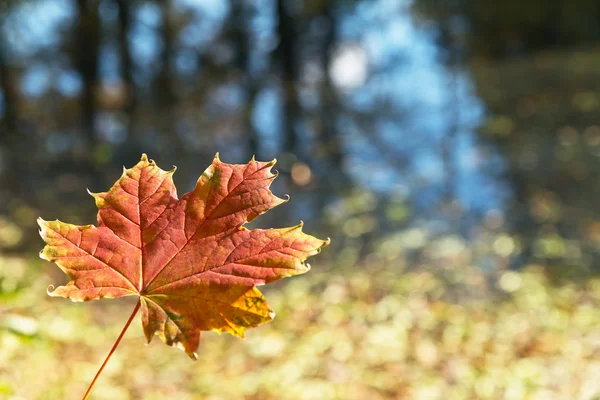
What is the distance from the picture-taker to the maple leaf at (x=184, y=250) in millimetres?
347

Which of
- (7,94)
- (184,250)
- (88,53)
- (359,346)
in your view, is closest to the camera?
(184,250)

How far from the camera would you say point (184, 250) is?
0.37 meters

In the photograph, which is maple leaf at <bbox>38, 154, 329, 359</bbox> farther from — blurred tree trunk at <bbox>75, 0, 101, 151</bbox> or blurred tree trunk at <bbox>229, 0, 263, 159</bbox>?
blurred tree trunk at <bbox>229, 0, 263, 159</bbox>

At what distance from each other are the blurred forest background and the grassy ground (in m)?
0.01

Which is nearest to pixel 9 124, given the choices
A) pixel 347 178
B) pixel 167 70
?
pixel 167 70

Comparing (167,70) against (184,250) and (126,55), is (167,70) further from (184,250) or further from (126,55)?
(184,250)

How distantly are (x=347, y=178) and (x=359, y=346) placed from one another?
2.24 meters

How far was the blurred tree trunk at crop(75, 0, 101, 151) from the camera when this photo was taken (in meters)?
6.90

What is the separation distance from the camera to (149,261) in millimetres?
373

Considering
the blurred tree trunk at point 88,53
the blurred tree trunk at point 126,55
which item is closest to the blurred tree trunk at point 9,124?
the blurred tree trunk at point 88,53

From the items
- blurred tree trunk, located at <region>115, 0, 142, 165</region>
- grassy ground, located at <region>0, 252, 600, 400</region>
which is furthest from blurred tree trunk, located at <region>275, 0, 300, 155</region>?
grassy ground, located at <region>0, 252, 600, 400</region>

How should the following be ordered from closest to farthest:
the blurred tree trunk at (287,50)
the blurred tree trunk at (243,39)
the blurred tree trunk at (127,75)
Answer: the blurred tree trunk at (127,75) → the blurred tree trunk at (287,50) → the blurred tree trunk at (243,39)

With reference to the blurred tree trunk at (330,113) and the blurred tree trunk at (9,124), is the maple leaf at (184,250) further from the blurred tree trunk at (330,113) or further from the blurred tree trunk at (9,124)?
the blurred tree trunk at (9,124)

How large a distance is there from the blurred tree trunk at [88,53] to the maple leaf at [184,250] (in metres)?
6.70
